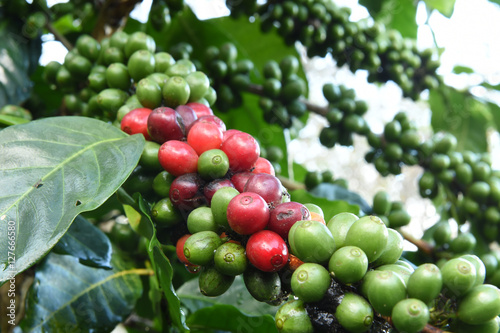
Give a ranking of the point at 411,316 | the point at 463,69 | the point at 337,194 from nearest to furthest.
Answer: the point at 411,316
the point at 337,194
the point at 463,69

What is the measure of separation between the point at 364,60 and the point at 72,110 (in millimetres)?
1197

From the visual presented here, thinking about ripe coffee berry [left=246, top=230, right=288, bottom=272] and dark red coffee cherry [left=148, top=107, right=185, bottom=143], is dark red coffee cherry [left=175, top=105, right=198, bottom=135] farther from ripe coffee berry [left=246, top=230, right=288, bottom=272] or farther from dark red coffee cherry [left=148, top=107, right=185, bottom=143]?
ripe coffee berry [left=246, top=230, right=288, bottom=272]

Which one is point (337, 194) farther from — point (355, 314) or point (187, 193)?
point (355, 314)

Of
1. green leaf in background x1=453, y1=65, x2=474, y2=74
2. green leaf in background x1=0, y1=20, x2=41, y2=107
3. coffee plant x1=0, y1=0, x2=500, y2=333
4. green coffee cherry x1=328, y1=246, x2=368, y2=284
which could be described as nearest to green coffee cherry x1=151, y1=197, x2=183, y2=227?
coffee plant x1=0, y1=0, x2=500, y2=333

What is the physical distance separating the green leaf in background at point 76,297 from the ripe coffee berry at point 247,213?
72cm

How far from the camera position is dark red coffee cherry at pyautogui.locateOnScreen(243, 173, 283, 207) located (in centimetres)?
85

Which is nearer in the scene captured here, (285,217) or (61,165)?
(285,217)

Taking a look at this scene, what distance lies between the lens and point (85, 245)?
1.22m

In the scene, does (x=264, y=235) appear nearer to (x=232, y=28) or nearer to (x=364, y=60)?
(x=364, y=60)

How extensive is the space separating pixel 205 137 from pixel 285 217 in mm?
277

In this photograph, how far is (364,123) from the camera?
178 cm

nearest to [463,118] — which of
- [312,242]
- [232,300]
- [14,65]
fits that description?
[232,300]

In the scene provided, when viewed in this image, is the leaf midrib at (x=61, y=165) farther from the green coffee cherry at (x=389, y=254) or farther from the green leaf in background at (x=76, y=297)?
the green coffee cherry at (x=389, y=254)

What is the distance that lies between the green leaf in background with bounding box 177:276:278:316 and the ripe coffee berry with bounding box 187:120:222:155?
53cm
